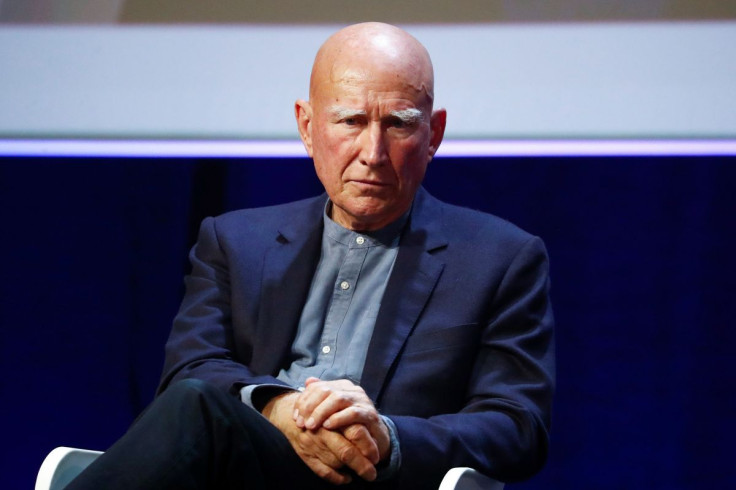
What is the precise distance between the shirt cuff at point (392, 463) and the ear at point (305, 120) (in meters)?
0.66

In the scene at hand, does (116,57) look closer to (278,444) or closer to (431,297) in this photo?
(431,297)

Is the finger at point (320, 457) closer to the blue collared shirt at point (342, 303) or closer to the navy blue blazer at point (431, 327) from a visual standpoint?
the navy blue blazer at point (431, 327)

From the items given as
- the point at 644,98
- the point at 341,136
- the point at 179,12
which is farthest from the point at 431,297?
the point at 179,12

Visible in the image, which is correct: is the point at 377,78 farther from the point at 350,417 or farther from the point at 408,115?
the point at 350,417

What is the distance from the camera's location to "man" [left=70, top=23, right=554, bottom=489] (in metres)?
1.95

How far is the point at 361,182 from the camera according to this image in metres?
2.13

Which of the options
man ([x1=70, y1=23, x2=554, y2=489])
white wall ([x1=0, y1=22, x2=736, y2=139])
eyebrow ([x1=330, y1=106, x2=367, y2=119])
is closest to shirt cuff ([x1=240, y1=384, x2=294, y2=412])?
man ([x1=70, y1=23, x2=554, y2=489])

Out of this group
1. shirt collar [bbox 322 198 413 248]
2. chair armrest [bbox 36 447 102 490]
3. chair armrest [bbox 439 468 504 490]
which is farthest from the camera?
shirt collar [bbox 322 198 413 248]

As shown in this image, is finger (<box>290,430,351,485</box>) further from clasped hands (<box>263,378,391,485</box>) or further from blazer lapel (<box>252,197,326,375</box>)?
blazer lapel (<box>252,197,326,375</box>)

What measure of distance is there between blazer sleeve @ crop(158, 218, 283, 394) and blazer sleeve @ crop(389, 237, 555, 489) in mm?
314

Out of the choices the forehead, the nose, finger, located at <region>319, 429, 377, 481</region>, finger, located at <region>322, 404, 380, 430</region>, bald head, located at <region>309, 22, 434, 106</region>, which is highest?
bald head, located at <region>309, 22, 434, 106</region>

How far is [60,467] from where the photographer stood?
1.88 meters

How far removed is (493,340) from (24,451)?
1692mm

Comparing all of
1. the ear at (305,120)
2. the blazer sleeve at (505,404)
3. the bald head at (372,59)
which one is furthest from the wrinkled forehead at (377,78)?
the blazer sleeve at (505,404)
